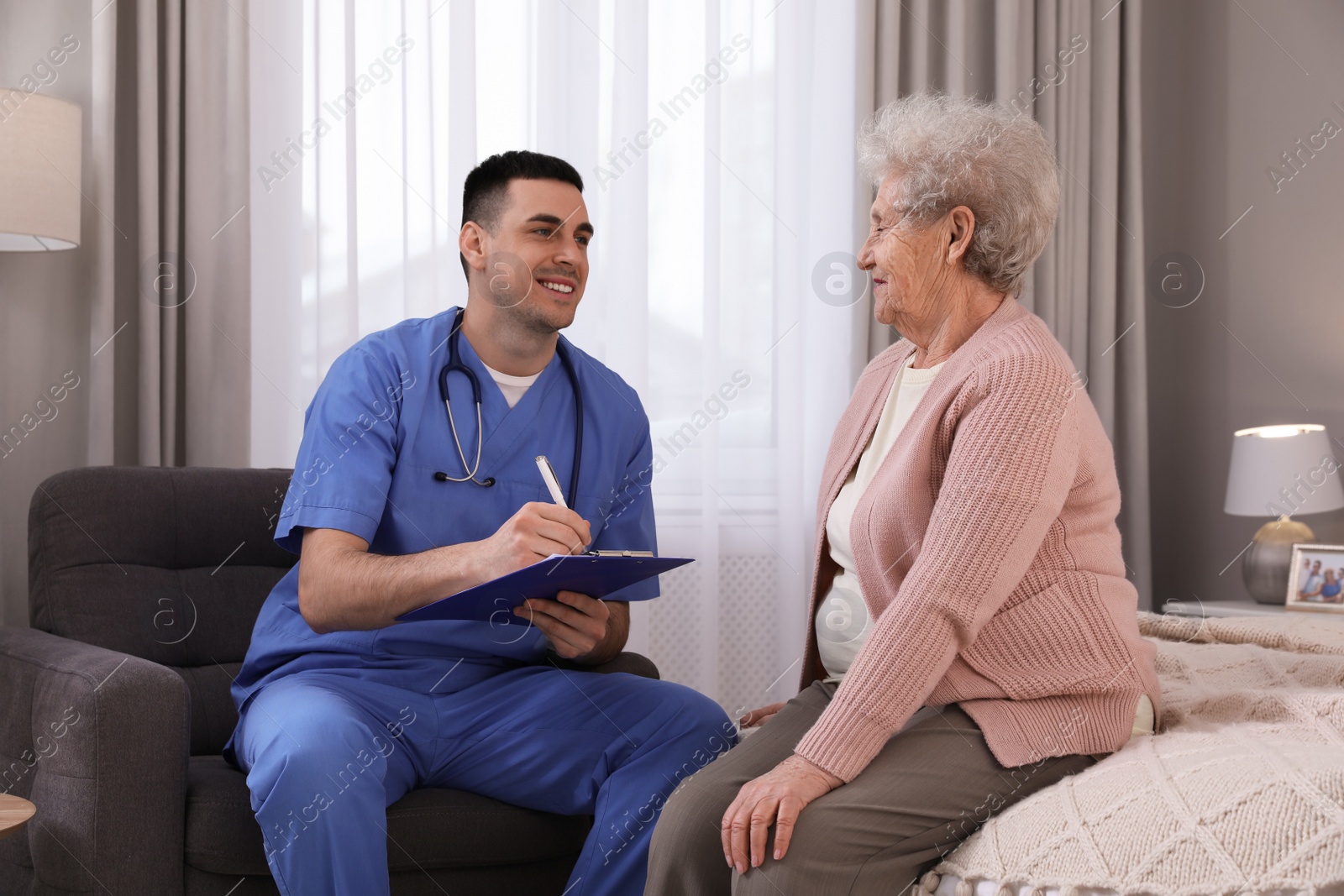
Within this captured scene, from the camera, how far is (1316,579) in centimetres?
240

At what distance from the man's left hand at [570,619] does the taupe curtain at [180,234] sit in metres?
1.06

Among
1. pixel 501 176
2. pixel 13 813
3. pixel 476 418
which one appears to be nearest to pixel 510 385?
pixel 476 418

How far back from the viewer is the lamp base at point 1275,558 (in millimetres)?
2496

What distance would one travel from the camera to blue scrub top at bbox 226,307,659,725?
5.22 feet

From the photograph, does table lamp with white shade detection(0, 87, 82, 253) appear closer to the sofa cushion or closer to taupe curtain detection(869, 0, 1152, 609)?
the sofa cushion

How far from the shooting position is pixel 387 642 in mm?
1616

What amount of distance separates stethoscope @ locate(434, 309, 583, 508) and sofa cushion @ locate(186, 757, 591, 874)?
467mm

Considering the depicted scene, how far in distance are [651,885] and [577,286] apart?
0.99 m

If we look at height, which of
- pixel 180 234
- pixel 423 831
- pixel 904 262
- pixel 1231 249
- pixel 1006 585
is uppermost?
pixel 1231 249

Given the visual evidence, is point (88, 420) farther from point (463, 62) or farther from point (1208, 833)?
point (1208, 833)

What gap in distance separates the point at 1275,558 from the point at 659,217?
1685mm

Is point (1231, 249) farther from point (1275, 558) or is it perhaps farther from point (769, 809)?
point (769, 809)

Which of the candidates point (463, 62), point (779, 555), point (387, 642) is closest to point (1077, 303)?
point (779, 555)

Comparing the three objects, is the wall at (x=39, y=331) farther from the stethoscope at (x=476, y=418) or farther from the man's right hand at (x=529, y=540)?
the man's right hand at (x=529, y=540)
